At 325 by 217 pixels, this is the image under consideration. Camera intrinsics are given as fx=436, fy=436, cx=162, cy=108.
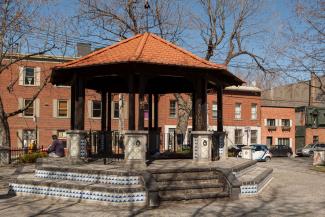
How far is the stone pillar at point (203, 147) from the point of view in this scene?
1488 cm

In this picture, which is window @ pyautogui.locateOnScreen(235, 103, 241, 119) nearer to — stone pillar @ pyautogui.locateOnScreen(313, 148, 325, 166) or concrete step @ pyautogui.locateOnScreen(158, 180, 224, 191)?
stone pillar @ pyautogui.locateOnScreen(313, 148, 325, 166)

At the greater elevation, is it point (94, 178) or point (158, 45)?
point (158, 45)

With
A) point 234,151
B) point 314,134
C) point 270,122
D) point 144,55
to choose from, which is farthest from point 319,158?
point 314,134

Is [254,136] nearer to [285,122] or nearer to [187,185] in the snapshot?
[285,122]

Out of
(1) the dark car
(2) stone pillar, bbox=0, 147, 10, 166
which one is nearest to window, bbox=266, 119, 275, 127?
(1) the dark car

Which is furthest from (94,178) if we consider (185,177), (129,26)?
(129,26)

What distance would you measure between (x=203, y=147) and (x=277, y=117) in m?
41.9

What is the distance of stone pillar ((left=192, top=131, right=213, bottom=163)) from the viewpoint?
14.9m

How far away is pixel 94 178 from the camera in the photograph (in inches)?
495

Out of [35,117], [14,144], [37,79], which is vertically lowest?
[14,144]

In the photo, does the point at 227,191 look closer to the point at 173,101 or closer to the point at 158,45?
the point at 158,45

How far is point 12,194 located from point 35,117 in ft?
98.8

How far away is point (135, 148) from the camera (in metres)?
13.5

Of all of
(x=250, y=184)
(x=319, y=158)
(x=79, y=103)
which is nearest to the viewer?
(x=250, y=184)
